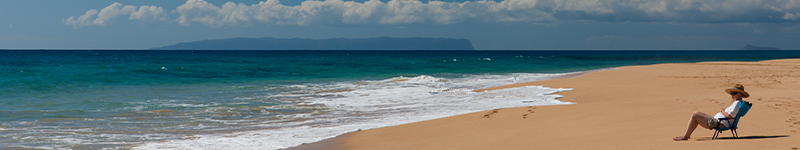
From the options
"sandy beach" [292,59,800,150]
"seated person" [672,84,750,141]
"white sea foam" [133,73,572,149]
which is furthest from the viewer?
"white sea foam" [133,73,572,149]

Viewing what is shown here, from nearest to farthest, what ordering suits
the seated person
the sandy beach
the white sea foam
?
the seated person → the sandy beach → the white sea foam

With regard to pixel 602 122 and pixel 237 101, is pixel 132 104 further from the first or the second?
pixel 602 122

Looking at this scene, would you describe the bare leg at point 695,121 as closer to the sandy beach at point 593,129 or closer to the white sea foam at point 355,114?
the sandy beach at point 593,129

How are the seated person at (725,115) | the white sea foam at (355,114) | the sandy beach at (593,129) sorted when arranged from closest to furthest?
the seated person at (725,115), the sandy beach at (593,129), the white sea foam at (355,114)

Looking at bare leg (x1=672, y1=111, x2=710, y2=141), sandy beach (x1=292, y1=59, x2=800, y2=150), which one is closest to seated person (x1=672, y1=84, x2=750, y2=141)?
bare leg (x1=672, y1=111, x2=710, y2=141)

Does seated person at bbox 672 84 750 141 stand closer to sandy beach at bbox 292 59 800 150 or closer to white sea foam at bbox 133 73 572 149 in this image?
sandy beach at bbox 292 59 800 150

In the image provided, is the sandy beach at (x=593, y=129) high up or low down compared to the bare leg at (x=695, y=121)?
down

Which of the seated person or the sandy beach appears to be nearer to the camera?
the seated person

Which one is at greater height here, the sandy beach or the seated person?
the seated person

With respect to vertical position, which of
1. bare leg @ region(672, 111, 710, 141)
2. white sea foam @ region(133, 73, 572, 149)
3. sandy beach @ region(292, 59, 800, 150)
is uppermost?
bare leg @ region(672, 111, 710, 141)

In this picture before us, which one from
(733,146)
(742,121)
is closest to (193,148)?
(733,146)

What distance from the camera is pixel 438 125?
26.6 ft

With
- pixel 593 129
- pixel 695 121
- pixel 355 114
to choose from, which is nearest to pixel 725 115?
pixel 695 121

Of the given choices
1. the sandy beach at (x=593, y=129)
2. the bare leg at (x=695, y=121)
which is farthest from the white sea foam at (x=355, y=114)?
the bare leg at (x=695, y=121)
